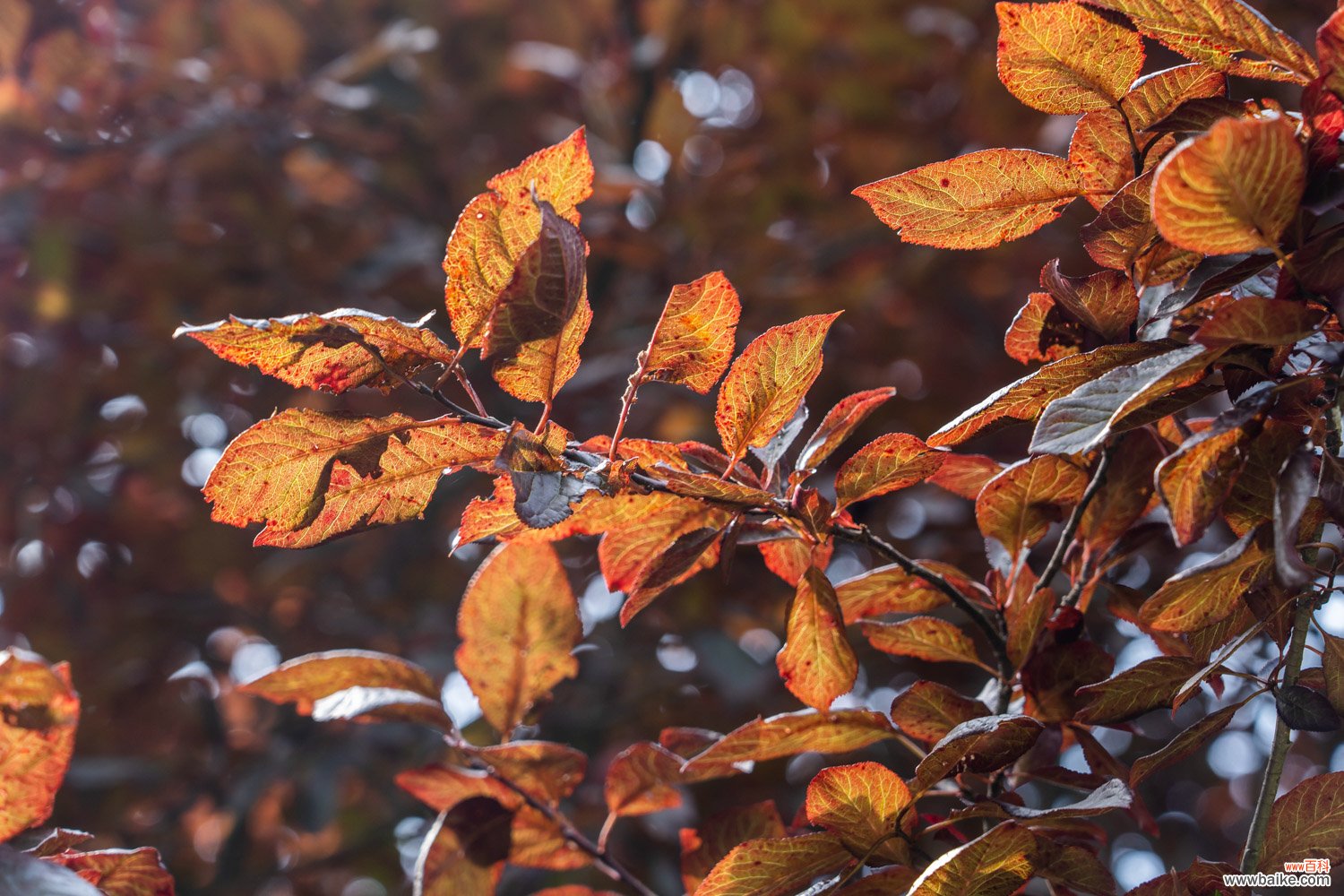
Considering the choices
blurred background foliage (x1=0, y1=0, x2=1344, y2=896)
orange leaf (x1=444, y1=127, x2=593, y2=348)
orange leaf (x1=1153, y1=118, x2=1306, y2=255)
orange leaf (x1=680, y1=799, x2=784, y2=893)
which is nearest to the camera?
orange leaf (x1=1153, y1=118, x2=1306, y2=255)

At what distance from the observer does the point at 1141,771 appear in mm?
526

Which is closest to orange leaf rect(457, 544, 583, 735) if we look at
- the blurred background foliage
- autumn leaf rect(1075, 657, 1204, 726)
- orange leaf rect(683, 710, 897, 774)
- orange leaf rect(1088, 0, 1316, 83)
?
orange leaf rect(683, 710, 897, 774)

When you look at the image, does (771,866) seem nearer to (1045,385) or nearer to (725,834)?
(725,834)

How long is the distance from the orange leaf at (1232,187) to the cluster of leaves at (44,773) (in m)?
0.64

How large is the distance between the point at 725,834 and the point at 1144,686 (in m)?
0.32

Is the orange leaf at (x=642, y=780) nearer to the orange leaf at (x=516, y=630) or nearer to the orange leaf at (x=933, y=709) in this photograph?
the orange leaf at (x=516, y=630)

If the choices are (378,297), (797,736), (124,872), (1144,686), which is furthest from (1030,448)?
(378,297)

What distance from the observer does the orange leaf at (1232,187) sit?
1.35 ft

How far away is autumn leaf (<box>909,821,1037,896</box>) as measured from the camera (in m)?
0.49

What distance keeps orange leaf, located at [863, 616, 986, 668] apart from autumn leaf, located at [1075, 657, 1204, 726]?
0.43 feet

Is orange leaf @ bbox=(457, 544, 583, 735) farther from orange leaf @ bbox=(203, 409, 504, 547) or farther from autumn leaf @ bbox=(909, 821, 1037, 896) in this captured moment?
autumn leaf @ bbox=(909, 821, 1037, 896)

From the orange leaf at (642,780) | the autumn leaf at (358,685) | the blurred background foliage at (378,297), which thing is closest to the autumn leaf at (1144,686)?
the orange leaf at (642,780)

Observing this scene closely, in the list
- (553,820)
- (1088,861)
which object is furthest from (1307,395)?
(553,820)

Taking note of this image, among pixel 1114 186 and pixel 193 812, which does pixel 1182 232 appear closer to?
pixel 1114 186
